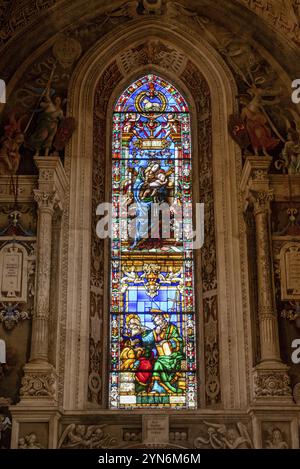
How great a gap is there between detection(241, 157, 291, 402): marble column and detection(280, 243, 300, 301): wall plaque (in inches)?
9.8

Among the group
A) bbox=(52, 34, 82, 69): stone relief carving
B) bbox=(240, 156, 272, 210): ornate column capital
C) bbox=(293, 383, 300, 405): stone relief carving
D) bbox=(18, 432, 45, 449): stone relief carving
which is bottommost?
bbox=(18, 432, 45, 449): stone relief carving

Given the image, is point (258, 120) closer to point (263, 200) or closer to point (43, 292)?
point (263, 200)

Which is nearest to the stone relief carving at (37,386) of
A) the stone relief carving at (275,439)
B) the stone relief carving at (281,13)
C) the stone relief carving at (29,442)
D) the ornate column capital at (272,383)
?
the stone relief carving at (29,442)

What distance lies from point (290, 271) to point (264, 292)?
62 centimetres

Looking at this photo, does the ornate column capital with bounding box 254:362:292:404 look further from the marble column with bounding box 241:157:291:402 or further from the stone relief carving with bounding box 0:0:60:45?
the stone relief carving with bounding box 0:0:60:45

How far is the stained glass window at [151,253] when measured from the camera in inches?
550

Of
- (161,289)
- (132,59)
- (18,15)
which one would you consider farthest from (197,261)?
(18,15)

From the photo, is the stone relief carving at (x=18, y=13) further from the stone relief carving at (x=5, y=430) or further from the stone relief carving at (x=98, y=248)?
the stone relief carving at (x=5, y=430)

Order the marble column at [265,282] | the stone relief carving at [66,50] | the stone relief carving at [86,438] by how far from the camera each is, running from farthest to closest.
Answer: the stone relief carving at [66,50], the marble column at [265,282], the stone relief carving at [86,438]

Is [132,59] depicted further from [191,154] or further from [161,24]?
[191,154]

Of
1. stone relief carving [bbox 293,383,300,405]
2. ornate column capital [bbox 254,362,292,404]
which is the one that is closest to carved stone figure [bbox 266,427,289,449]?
ornate column capital [bbox 254,362,292,404]

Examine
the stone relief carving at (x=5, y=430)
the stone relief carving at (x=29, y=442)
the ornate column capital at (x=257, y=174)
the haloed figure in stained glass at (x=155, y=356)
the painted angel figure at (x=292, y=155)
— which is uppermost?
the painted angel figure at (x=292, y=155)

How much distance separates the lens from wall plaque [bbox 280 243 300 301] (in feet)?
45.2

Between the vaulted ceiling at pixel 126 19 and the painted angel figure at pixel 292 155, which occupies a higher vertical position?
the vaulted ceiling at pixel 126 19
